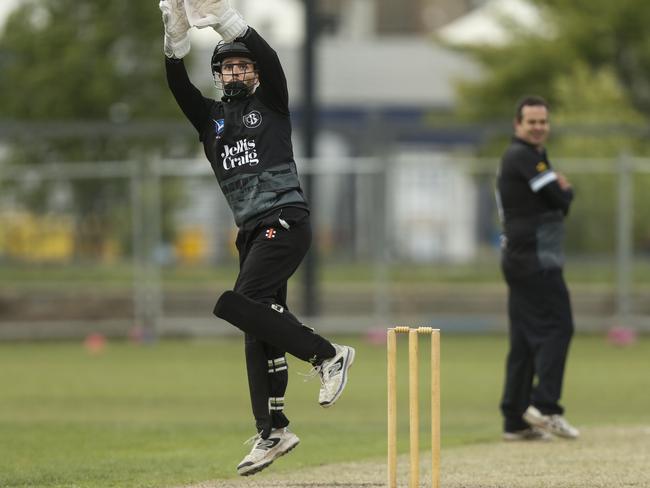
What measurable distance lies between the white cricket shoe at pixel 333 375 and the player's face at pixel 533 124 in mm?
3127

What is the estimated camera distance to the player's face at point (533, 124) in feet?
34.9

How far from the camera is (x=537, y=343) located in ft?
35.2

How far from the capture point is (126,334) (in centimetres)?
2062

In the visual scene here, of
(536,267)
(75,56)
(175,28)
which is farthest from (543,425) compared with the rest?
(75,56)

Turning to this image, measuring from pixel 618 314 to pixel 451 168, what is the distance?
3039 millimetres

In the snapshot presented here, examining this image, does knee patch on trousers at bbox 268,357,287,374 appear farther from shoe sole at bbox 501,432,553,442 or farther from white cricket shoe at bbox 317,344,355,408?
shoe sole at bbox 501,432,553,442

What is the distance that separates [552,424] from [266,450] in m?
3.22

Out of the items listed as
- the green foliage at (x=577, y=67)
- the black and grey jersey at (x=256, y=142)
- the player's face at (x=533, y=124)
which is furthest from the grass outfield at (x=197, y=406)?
the green foliage at (x=577, y=67)

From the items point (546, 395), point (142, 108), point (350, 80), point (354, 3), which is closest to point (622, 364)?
point (546, 395)

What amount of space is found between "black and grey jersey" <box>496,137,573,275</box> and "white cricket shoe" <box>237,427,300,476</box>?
311 centimetres

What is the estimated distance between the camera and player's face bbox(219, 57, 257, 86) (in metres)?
8.14

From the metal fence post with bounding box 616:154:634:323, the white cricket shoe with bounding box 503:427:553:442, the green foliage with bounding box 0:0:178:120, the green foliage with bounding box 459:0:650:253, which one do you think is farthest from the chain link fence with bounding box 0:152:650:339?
the white cricket shoe with bounding box 503:427:553:442

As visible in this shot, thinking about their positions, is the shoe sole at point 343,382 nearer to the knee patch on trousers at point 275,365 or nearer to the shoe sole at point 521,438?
the knee patch on trousers at point 275,365

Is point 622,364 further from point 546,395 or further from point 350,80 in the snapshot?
point 350,80
